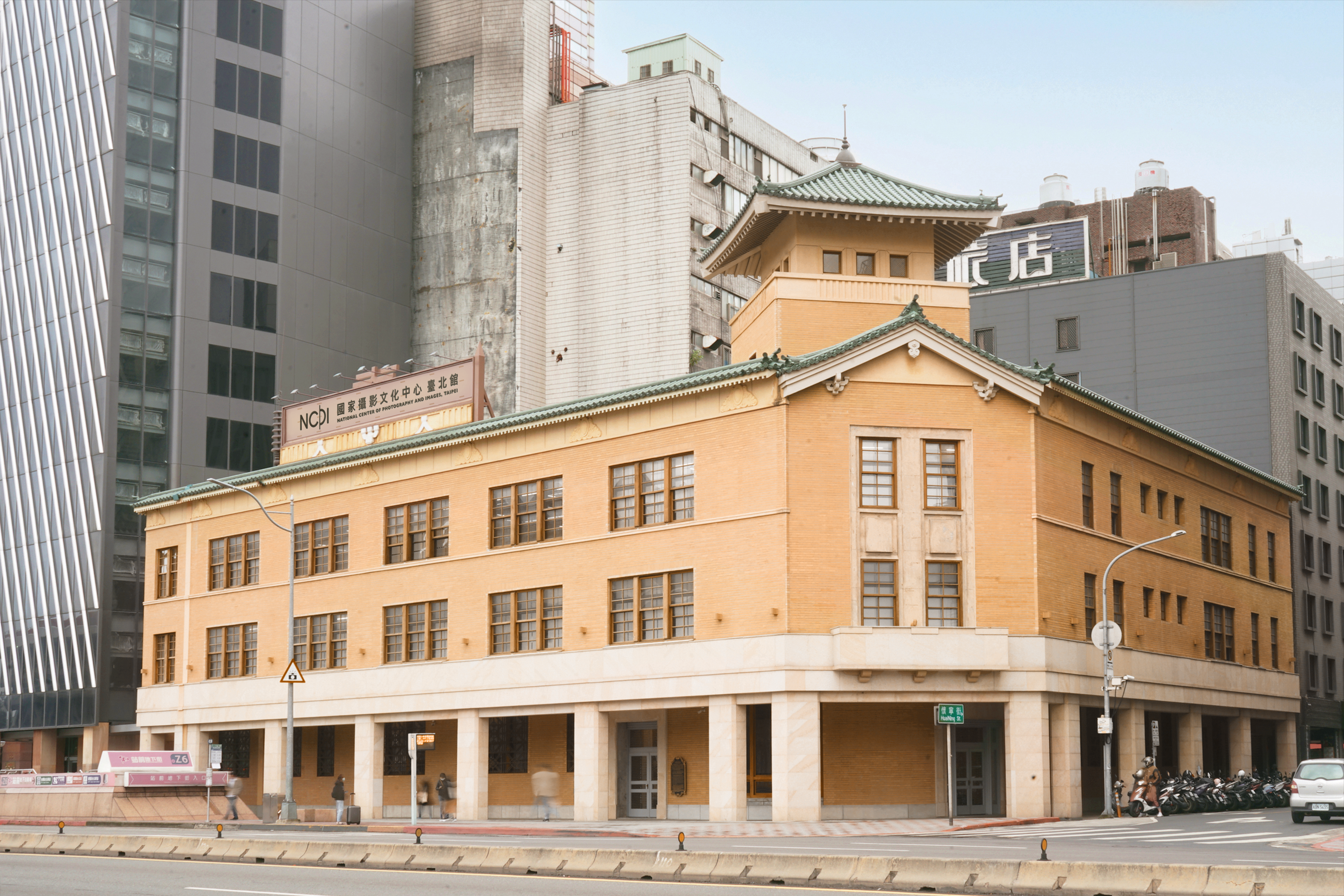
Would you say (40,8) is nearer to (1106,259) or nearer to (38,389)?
(38,389)

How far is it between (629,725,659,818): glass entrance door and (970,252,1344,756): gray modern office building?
35157mm

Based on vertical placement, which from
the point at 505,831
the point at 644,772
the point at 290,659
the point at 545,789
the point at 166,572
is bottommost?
the point at 505,831

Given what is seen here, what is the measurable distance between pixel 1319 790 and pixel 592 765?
1998 centimetres

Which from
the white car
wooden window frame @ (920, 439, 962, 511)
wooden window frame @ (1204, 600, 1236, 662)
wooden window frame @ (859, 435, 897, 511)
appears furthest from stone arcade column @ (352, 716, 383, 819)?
wooden window frame @ (1204, 600, 1236, 662)

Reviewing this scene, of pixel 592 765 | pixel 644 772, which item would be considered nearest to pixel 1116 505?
pixel 644 772

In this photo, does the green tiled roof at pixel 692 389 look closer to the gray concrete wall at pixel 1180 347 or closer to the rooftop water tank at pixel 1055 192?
the gray concrete wall at pixel 1180 347

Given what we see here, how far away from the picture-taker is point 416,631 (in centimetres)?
5053

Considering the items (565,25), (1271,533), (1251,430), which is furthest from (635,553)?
(565,25)

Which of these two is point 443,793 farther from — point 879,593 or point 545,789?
point 879,593

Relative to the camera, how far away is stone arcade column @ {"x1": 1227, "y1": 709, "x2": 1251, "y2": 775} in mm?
55781

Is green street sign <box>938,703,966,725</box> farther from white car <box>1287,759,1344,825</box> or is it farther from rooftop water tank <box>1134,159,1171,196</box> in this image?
rooftop water tank <box>1134,159,1171,196</box>

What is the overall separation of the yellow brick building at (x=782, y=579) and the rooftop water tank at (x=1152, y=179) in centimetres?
5920

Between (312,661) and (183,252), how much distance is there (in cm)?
3088

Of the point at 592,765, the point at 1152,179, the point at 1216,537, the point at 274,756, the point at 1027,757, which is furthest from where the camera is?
the point at 1152,179
